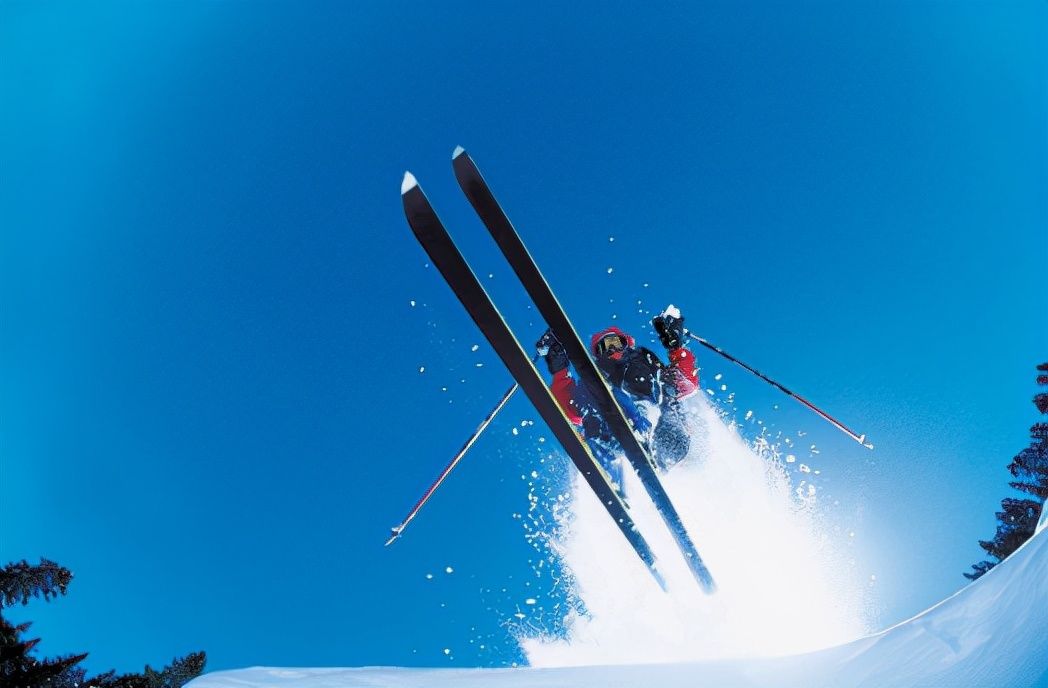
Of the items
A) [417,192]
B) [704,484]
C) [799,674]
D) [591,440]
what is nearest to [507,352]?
[417,192]

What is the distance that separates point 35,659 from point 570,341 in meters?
4.72

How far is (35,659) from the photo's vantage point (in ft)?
10.4

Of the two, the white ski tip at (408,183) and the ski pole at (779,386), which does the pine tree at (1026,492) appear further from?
the white ski tip at (408,183)

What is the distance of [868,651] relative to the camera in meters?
2.44

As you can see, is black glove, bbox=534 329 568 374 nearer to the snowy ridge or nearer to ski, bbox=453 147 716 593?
ski, bbox=453 147 716 593

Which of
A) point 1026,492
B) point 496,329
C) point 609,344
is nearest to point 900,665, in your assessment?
point 496,329

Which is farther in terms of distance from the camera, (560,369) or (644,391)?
(644,391)

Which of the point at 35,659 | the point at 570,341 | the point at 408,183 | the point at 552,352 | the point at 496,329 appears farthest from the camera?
the point at 552,352

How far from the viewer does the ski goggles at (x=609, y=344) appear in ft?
25.0

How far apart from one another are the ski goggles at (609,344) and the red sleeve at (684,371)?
0.70 meters

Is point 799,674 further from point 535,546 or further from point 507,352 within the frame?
point 535,546

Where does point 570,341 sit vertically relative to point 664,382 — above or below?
above

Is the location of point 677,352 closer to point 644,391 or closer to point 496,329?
point 644,391

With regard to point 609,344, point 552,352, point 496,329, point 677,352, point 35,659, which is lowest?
point 35,659
